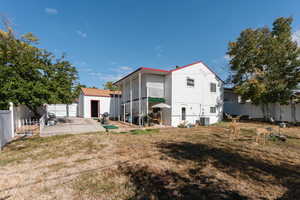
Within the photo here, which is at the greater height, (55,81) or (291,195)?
(55,81)

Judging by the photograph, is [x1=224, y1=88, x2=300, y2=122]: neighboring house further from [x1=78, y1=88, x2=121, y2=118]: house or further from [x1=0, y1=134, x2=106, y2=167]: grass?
[x1=0, y1=134, x2=106, y2=167]: grass

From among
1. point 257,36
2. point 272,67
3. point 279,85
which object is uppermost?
point 257,36

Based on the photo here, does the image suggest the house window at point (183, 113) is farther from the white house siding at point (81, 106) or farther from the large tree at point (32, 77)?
the white house siding at point (81, 106)

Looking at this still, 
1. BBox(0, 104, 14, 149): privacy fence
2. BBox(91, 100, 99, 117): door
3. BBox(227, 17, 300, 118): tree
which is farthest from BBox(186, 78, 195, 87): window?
BBox(91, 100, 99, 117): door

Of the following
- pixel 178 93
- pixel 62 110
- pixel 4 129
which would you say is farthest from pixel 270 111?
pixel 62 110

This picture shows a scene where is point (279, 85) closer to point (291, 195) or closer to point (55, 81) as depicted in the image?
point (291, 195)

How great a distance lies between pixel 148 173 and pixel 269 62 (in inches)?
712

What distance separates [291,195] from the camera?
8.42ft

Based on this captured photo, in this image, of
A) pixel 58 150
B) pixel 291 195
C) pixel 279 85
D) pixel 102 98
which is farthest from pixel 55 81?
pixel 279 85

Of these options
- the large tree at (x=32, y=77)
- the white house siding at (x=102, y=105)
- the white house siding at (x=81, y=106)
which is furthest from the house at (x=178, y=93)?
the white house siding at (x=81, y=106)

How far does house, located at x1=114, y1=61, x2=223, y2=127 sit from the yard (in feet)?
23.5

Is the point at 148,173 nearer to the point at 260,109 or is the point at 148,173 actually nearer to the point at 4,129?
the point at 4,129

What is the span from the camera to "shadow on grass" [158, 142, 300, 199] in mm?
3051

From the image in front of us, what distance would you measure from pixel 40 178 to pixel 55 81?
9553 mm
